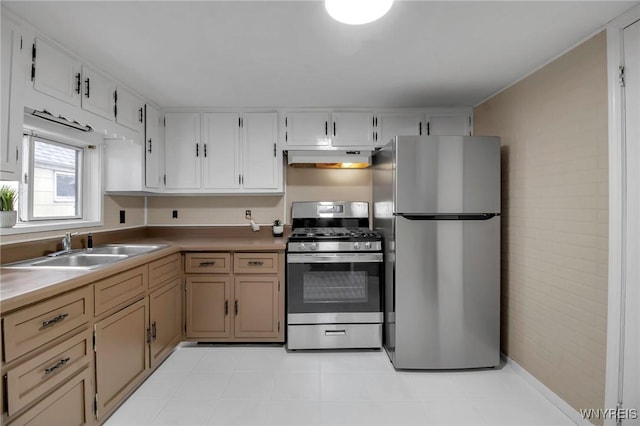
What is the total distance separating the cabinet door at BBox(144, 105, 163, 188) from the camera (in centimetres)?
275

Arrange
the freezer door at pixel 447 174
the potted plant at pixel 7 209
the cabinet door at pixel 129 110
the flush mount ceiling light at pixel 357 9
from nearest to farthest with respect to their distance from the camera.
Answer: the flush mount ceiling light at pixel 357 9 → the potted plant at pixel 7 209 → the freezer door at pixel 447 174 → the cabinet door at pixel 129 110

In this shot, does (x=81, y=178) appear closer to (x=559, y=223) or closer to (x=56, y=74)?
(x=56, y=74)

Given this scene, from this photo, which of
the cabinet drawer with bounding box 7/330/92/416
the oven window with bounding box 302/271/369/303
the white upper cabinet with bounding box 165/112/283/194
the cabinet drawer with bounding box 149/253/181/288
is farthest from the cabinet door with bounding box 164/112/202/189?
the cabinet drawer with bounding box 7/330/92/416

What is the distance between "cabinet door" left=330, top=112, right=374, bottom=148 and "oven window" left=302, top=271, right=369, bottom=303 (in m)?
1.26

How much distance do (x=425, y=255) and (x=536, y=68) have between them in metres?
1.50

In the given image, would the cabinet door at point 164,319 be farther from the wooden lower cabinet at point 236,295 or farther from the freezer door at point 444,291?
the freezer door at point 444,291

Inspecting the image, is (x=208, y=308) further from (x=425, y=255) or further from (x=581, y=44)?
(x=581, y=44)

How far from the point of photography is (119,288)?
5.98 ft

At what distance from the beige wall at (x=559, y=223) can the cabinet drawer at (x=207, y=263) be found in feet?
7.62

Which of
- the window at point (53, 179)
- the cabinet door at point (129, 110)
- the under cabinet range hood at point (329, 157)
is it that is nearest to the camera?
the window at point (53, 179)

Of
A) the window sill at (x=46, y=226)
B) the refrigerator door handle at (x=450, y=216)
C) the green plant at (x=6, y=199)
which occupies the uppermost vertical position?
the green plant at (x=6, y=199)

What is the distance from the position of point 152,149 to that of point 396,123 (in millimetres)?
2327

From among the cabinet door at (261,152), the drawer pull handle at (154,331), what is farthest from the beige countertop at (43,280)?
the cabinet door at (261,152)

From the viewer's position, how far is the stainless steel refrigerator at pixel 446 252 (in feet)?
7.44
